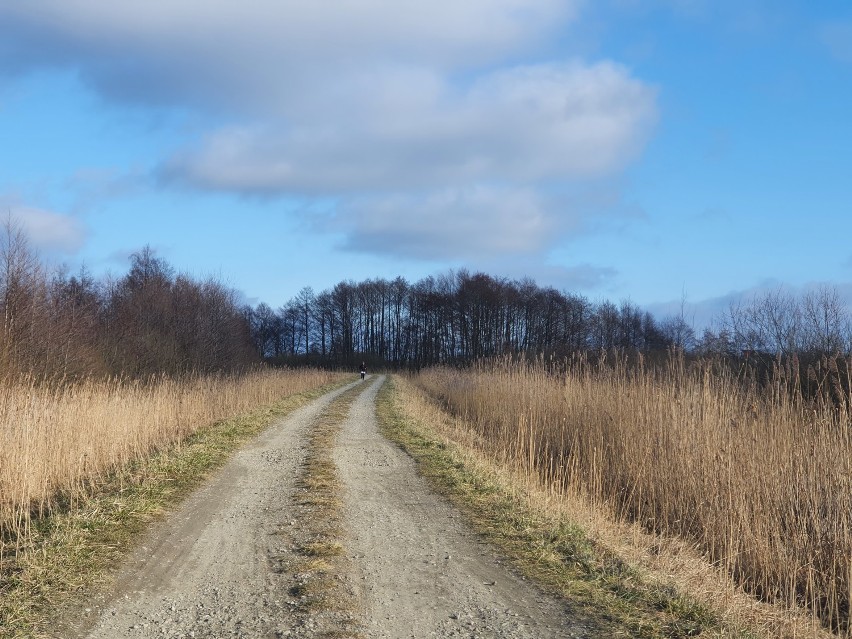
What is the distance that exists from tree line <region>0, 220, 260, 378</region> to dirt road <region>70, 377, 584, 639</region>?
786 cm

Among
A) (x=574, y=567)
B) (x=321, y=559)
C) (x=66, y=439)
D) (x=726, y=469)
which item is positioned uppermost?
(x=66, y=439)

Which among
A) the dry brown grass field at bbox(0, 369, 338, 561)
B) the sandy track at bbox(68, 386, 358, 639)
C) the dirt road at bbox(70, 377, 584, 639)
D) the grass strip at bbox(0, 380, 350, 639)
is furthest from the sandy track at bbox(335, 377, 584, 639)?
the dry brown grass field at bbox(0, 369, 338, 561)

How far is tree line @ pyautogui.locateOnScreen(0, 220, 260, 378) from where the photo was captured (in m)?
16.7

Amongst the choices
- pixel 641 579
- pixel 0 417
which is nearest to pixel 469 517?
pixel 641 579

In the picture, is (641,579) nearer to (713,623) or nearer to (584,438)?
(713,623)

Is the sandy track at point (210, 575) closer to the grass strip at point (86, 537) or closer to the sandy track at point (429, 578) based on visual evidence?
the grass strip at point (86, 537)

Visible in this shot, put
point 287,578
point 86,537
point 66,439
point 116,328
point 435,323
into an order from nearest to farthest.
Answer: point 287,578 < point 86,537 < point 66,439 < point 116,328 < point 435,323

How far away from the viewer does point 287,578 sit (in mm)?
5426

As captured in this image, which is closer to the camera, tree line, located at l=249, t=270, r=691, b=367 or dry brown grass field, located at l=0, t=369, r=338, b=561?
dry brown grass field, located at l=0, t=369, r=338, b=561

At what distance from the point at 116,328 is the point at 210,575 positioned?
945 inches

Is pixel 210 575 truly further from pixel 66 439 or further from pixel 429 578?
pixel 66 439

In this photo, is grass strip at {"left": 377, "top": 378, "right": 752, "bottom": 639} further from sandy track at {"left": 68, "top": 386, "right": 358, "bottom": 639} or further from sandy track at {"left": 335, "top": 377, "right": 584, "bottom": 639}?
sandy track at {"left": 68, "top": 386, "right": 358, "bottom": 639}

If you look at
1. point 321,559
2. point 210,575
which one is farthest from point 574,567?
point 210,575

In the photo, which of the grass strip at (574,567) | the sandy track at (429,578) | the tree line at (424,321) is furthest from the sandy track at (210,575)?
the tree line at (424,321)
